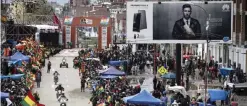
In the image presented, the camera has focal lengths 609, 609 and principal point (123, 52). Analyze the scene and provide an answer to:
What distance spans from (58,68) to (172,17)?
20.2 meters

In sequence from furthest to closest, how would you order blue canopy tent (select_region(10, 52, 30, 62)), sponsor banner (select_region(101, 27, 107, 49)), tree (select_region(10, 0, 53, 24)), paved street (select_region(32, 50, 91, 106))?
sponsor banner (select_region(101, 27, 107, 49))
tree (select_region(10, 0, 53, 24))
blue canopy tent (select_region(10, 52, 30, 62))
paved street (select_region(32, 50, 91, 106))

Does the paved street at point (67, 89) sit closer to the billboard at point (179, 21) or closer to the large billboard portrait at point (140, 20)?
the large billboard portrait at point (140, 20)

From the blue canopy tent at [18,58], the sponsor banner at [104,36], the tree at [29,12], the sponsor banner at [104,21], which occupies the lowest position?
the blue canopy tent at [18,58]

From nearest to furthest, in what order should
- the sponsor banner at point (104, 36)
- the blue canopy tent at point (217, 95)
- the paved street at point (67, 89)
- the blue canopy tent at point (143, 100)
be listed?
the blue canopy tent at point (143, 100), the blue canopy tent at point (217, 95), the paved street at point (67, 89), the sponsor banner at point (104, 36)

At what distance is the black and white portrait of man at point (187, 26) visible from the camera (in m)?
42.0

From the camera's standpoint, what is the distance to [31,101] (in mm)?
22625

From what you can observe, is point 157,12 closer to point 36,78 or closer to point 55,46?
point 36,78

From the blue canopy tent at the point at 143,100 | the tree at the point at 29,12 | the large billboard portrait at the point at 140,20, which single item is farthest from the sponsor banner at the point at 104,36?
the blue canopy tent at the point at 143,100

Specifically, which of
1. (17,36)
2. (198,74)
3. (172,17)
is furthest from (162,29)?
(17,36)

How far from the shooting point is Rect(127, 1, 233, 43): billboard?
4206 centimetres

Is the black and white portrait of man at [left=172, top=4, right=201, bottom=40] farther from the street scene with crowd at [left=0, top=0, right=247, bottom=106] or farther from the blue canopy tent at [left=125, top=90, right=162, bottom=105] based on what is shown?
the blue canopy tent at [left=125, top=90, right=162, bottom=105]

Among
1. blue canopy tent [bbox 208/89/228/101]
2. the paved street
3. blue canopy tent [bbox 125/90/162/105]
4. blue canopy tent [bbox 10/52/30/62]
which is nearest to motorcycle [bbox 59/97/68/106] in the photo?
the paved street

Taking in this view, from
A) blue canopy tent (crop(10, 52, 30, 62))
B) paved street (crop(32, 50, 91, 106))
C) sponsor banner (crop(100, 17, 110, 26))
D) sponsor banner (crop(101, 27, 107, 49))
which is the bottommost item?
paved street (crop(32, 50, 91, 106))

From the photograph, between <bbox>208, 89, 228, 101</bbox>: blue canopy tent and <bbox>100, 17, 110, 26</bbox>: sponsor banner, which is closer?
<bbox>208, 89, 228, 101</bbox>: blue canopy tent
